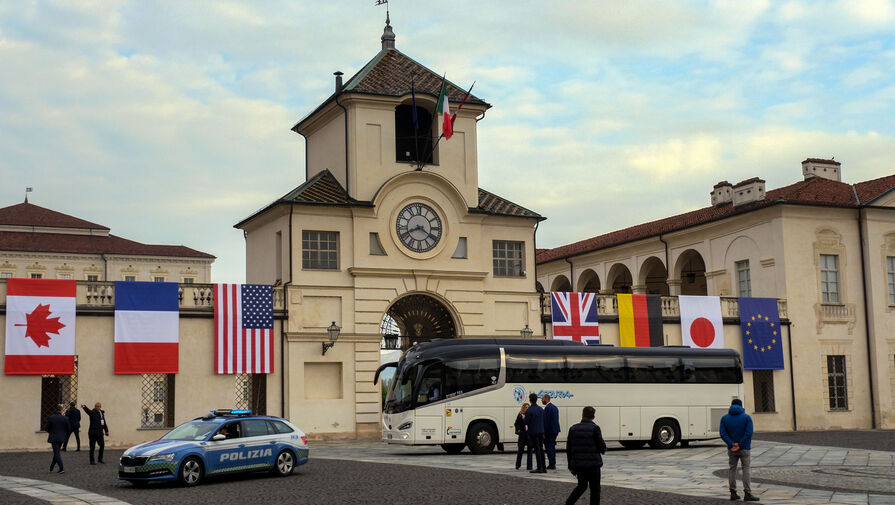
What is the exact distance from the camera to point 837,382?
138ft

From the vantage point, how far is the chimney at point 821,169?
48312mm

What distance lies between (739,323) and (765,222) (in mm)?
4632

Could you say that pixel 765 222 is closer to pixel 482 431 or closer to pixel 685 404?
pixel 685 404

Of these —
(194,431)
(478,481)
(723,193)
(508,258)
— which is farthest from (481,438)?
(723,193)

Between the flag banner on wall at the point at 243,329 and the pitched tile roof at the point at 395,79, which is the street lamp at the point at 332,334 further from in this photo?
the pitched tile roof at the point at 395,79

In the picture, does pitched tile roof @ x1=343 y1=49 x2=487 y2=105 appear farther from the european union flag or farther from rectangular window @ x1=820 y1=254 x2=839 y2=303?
rectangular window @ x1=820 y1=254 x2=839 y2=303

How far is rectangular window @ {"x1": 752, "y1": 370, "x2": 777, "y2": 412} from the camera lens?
4109 cm

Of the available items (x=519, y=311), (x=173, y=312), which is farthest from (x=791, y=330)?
(x=173, y=312)

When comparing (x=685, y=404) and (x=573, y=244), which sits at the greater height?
(x=573, y=244)

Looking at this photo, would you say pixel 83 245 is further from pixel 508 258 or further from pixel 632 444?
pixel 632 444

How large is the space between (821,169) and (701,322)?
13.1 meters

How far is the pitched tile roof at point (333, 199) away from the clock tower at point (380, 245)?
0.06 m

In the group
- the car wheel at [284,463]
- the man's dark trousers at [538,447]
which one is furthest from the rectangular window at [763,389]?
the car wheel at [284,463]

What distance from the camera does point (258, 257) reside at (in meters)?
38.6
